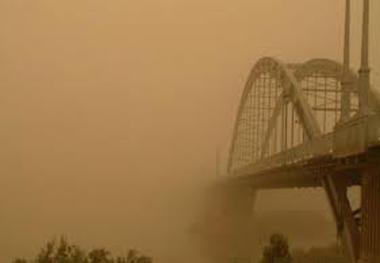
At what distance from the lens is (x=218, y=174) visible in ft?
259

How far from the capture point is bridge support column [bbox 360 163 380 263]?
14.6 m

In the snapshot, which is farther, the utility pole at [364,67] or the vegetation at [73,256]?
the vegetation at [73,256]

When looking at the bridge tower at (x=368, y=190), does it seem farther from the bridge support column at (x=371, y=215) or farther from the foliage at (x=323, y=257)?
the foliage at (x=323, y=257)

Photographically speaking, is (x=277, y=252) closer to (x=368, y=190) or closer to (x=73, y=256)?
(x=368, y=190)

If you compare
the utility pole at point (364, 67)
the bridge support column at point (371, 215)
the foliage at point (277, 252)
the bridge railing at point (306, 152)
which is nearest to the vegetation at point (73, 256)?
the foliage at point (277, 252)

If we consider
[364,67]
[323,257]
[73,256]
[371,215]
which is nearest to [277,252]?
[371,215]

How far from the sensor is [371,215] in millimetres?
14969

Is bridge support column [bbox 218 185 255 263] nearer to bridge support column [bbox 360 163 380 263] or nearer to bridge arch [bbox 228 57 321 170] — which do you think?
bridge arch [bbox 228 57 321 170]

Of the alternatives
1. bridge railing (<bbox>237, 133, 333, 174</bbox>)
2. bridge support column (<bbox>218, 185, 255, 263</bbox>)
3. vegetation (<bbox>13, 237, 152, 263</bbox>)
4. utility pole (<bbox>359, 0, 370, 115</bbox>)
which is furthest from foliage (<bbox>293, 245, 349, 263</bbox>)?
bridge support column (<bbox>218, 185, 255, 263</bbox>)

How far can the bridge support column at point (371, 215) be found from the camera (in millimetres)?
14578

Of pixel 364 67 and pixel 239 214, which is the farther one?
pixel 239 214

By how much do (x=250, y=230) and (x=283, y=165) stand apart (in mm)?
29153

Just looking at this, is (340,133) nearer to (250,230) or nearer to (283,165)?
(283,165)

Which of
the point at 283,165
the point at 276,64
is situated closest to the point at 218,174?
the point at 276,64
